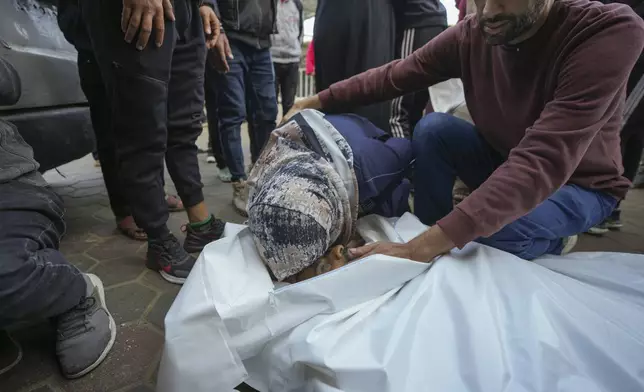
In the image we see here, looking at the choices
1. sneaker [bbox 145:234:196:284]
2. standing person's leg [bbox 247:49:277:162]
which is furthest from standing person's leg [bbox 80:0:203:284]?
standing person's leg [bbox 247:49:277:162]

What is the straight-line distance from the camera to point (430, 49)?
134cm

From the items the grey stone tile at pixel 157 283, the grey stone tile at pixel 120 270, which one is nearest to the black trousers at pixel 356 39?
the grey stone tile at pixel 157 283

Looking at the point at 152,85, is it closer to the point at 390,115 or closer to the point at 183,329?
the point at 183,329

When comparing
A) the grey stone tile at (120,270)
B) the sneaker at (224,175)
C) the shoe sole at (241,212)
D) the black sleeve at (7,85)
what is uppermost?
the black sleeve at (7,85)

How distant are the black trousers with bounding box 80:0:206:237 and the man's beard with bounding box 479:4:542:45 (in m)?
0.92

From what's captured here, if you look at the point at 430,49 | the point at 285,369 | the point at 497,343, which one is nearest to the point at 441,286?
the point at 497,343

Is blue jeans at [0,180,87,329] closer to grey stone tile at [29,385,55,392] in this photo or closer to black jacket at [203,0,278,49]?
grey stone tile at [29,385,55,392]

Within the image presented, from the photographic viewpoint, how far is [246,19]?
2.10 metres

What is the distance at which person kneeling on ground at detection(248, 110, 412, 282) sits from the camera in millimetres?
958

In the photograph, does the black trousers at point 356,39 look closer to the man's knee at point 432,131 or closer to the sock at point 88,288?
the man's knee at point 432,131

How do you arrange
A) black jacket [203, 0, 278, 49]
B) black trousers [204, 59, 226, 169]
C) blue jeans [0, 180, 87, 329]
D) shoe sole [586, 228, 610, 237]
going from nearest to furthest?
blue jeans [0, 180, 87, 329] → shoe sole [586, 228, 610, 237] → black jacket [203, 0, 278, 49] → black trousers [204, 59, 226, 169]

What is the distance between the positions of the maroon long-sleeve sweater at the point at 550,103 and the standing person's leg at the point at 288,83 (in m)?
2.15

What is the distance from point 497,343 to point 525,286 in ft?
0.65

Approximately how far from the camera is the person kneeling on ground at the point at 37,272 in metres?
0.86
